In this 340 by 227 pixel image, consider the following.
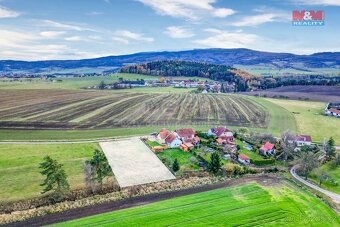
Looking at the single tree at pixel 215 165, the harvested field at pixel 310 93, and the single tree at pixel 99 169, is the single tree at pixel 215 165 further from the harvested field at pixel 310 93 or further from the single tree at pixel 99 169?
the harvested field at pixel 310 93

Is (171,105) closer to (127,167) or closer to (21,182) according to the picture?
(127,167)

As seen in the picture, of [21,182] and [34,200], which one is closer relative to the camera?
[34,200]

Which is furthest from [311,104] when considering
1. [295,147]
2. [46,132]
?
[46,132]

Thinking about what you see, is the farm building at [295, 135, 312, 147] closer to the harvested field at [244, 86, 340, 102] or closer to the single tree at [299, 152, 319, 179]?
the single tree at [299, 152, 319, 179]

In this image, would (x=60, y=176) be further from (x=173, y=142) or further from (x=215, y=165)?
(x=173, y=142)

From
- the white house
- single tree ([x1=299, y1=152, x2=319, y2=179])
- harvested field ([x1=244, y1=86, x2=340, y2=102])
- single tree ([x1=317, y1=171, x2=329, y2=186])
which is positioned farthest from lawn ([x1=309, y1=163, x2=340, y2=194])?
harvested field ([x1=244, y1=86, x2=340, y2=102])

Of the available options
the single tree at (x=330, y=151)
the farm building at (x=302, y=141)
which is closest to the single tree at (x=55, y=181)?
the single tree at (x=330, y=151)
